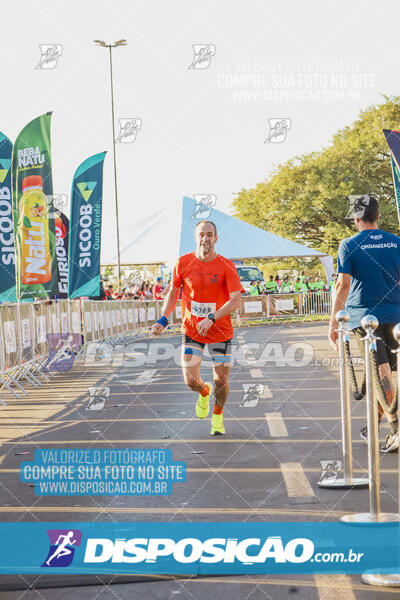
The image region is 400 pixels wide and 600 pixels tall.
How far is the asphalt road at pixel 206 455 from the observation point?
161 inches

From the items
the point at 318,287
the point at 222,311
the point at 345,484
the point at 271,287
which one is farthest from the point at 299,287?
the point at 345,484

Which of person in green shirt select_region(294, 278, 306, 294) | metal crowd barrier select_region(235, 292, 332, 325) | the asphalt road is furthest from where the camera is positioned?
person in green shirt select_region(294, 278, 306, 294)

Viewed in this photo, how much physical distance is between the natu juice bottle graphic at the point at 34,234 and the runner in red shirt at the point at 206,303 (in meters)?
7.85

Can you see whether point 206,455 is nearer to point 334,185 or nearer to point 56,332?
point 56,332

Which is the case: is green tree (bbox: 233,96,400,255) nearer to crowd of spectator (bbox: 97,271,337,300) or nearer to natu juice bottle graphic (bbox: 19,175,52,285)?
crowd of spectator (bbox: 97,271,337,300)

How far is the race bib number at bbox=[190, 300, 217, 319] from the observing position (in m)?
8.12

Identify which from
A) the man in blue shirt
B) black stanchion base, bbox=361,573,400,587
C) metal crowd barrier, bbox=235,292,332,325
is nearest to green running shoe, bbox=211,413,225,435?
the man in blue shirt

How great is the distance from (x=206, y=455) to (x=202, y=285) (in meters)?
1.66

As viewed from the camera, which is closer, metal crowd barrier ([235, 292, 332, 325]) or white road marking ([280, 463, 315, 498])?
white road marking ([280, 463, 315, 498])

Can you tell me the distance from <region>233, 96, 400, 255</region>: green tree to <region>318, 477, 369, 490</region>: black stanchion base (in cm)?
4808

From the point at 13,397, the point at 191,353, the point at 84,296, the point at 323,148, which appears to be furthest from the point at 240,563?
the point at 323,148

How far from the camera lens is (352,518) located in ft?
16.4

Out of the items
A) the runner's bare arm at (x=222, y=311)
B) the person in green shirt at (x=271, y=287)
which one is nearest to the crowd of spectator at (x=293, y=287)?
the person in green shirt at (x=271, y=287)

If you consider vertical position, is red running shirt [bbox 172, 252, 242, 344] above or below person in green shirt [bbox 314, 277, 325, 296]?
above
